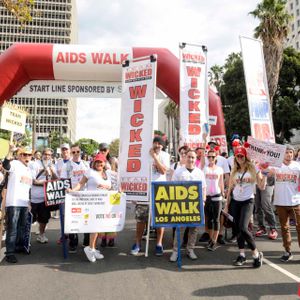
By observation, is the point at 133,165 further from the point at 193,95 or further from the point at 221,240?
the point at 193,95

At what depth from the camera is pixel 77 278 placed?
16.9 feet

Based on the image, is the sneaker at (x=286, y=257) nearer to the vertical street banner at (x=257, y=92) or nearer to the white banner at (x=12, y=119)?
the vertical street banner at (x=257, y=92)

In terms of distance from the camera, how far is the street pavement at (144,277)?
451 centimetres

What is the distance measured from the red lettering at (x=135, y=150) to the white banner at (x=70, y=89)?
13.5ft

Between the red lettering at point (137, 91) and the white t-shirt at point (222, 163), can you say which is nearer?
the red lettering at point (137, 91)

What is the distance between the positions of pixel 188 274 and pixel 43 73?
706 centimetres

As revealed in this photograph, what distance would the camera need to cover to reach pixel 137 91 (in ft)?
22.5

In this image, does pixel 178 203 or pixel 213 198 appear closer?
pixel 178 203

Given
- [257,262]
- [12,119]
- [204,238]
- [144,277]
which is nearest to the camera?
[144,277]

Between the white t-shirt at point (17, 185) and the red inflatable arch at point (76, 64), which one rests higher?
the red inflatable arch at point (76, 64)

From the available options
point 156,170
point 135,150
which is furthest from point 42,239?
point 156,170

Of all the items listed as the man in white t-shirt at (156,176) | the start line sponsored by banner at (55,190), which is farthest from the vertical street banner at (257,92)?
the start line sponsored by banner at (55,190)

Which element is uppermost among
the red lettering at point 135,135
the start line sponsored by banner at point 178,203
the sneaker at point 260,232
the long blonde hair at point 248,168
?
the red lettering at point 135,135

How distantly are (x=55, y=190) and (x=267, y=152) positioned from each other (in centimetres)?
384
